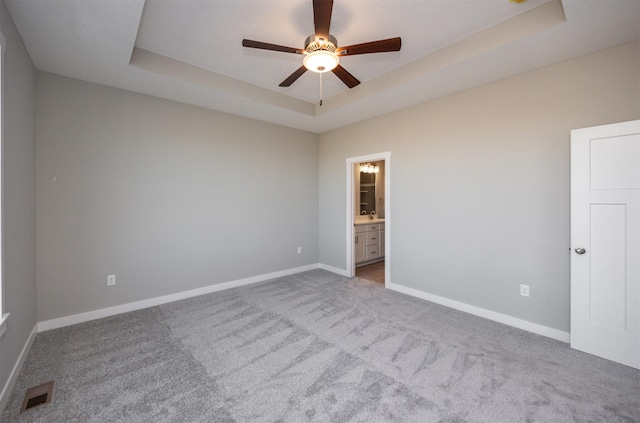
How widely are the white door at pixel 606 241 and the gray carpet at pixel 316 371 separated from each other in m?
0.22

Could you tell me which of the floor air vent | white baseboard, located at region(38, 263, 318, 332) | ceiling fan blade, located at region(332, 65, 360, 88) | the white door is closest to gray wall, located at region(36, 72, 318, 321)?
white baseboard, located at region(38, 263, 318, 332)

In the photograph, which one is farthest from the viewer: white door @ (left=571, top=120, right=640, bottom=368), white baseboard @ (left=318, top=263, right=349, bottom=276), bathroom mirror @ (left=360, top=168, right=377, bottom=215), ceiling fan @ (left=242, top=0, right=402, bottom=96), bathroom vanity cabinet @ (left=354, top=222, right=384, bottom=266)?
bathroom mirror @ (left=360, top=168, right=377, bottom=215)

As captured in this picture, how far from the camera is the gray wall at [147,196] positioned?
2.84 meters

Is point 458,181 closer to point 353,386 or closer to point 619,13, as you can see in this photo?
point 619,13

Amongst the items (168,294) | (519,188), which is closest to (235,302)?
(168,294)

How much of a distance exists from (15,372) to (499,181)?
4554 mm

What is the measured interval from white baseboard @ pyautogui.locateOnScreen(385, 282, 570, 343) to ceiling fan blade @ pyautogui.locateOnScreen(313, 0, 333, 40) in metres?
3.17

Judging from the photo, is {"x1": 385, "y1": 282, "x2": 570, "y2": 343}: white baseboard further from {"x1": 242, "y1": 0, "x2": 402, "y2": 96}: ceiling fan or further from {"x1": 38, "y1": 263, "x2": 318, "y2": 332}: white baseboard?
{"x1": 242, "y1": 0, "x2": 402, "y2": 96}: ceiling fan

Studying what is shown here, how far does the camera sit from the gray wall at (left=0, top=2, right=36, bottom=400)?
187cm

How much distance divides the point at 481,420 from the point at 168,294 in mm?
3509

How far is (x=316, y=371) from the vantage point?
6.93 feet

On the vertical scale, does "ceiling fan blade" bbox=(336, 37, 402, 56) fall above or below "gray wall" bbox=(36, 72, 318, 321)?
above

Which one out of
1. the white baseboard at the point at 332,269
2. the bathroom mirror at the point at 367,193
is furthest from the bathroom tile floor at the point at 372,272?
the bathroom mirror at the point at 367,193

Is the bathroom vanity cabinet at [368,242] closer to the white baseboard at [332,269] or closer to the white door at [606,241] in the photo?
the white baseboard at [332,269]
